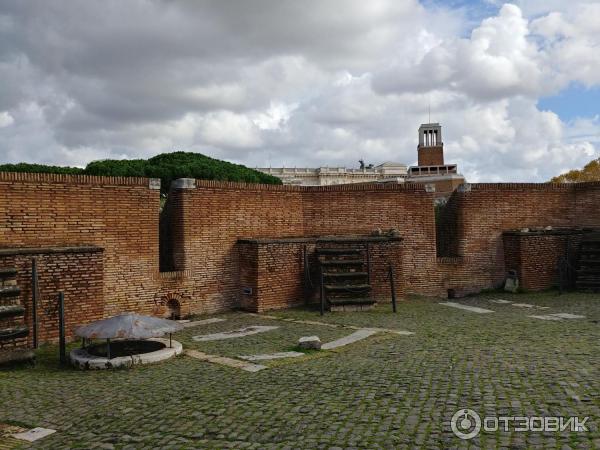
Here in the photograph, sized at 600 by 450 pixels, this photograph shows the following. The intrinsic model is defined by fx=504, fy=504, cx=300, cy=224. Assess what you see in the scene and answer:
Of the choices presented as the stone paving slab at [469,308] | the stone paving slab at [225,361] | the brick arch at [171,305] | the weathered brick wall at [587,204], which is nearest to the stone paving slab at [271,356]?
the stone paving slab at [225,361]

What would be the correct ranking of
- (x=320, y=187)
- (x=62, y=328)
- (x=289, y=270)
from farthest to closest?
(x=320, y=187) < (x=289, y=270) < (x=62, y=328)

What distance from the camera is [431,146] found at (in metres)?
68.4

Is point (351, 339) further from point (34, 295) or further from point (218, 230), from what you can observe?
point (34, 295)

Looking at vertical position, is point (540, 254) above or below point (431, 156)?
below

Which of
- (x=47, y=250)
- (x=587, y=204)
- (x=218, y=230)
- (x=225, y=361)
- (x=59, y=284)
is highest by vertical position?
(x=587, y=204)

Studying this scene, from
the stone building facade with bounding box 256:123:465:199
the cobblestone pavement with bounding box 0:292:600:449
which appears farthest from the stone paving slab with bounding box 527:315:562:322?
the stone building facade with bounding box 256:123:465:199

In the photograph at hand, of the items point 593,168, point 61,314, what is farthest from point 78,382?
point 593,168

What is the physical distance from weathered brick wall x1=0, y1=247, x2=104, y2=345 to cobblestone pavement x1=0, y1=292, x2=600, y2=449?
64 cm

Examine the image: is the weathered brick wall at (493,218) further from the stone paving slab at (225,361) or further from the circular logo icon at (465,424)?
the circular logo icon at (465,424)

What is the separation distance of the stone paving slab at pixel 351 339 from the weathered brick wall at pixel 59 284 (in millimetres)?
4546

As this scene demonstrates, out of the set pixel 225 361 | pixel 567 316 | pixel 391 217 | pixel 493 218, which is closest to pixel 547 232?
pixel 493 218

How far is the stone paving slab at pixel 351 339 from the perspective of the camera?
8562 millimetres

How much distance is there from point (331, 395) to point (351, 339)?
3414mm

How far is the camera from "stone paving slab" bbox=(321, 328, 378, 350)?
8.56 meters
